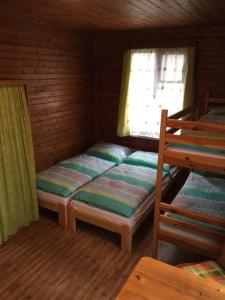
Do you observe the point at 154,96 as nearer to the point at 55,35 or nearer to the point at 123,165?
the point at 123,165

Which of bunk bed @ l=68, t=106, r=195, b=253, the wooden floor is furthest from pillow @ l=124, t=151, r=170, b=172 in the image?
the wooden floor

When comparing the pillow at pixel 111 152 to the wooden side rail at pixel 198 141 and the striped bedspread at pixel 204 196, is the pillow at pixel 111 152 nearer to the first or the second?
the striped bedspread at pixel 204 196

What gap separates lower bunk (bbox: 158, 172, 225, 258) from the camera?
2.21 m

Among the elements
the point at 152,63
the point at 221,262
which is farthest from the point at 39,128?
the point at 221,262

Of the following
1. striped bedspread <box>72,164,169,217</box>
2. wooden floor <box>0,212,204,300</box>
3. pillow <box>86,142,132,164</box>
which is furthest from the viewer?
pillow <box>86,142,132,164</box>

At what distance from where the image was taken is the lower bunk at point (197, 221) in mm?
2207

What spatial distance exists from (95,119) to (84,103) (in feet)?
1.45

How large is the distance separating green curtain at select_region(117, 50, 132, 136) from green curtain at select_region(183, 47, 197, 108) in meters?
0.95

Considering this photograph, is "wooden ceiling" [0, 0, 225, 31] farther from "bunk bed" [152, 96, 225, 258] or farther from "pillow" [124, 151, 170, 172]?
"pillow" [124, 151, 170, 172]

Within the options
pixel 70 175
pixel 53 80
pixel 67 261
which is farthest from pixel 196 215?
pixel 53 80

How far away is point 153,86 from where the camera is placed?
4.09 m

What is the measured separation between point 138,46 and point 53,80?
4.76 ft

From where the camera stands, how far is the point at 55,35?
3646 millimetres

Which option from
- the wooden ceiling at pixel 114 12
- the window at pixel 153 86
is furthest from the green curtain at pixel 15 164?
the window at pixel 153 86
